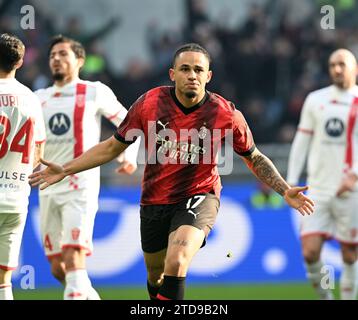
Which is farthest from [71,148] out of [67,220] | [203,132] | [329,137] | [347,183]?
[347,183]

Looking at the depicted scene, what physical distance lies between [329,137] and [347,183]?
1.86 feet

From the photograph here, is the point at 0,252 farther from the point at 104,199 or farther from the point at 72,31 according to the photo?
the point at 72,31

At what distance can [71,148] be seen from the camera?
32.6 ft

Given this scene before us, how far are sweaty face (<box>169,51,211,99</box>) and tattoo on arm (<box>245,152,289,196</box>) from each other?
75 centimetres

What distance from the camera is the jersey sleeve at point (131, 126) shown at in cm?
795

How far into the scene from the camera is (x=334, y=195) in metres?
→ 11.3

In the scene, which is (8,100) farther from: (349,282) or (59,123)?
(349,282)

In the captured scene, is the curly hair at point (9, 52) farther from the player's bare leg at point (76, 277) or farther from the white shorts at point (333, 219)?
the white shorts at point (333, 219)

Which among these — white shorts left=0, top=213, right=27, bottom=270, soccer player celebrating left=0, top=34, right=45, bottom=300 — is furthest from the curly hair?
white shorts left=0, top=213, right=27, bottom=270

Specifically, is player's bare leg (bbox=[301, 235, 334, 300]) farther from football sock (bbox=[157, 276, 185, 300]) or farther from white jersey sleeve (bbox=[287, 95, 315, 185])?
football sock (bbox=[157, 276, 185, 300])

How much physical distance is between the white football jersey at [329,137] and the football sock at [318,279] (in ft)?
2.80

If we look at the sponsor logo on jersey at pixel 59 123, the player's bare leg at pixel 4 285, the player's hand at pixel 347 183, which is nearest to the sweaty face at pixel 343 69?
the player's hand at pixel 347 183

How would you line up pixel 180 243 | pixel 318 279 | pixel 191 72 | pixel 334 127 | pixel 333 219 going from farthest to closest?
pixel 333 219, pixel 334 127, pixel 318 279, pixel 191 72, pixel 180 243

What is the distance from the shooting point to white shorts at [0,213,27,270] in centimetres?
798
